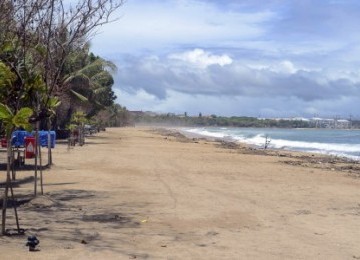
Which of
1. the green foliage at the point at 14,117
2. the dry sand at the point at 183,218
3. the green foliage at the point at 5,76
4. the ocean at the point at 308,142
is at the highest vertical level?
the green foliage at the point at 5,76

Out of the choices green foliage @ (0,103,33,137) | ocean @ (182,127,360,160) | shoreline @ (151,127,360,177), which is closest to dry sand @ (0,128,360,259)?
green foliage @ (0,103,33,137)

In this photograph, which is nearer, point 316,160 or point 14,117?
point 14,117

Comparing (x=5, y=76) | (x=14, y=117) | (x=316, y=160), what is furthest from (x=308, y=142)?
(x=14, y=117)

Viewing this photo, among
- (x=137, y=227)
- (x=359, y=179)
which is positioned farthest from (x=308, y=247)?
(x=359, y=179)

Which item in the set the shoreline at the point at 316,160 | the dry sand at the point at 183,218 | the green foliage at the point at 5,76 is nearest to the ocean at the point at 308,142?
the shoreline at the point at 316,160

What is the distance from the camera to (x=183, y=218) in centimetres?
1039

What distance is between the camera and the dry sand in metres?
7.73

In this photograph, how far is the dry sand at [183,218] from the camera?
7.73 metres

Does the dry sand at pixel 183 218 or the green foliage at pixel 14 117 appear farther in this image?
the dry sand at pixel 183 218

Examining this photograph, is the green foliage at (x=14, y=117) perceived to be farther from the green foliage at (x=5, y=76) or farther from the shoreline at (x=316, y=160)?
the shoreline at (x=316, y=160)

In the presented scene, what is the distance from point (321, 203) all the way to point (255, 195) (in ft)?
5.54

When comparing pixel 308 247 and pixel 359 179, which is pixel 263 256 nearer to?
pixel 308 247

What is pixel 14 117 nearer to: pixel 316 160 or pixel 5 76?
pixel 5 76

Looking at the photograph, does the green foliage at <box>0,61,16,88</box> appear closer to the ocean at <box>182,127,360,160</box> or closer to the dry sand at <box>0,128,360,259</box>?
the dry sand at <box>0,128,360,259</box>
